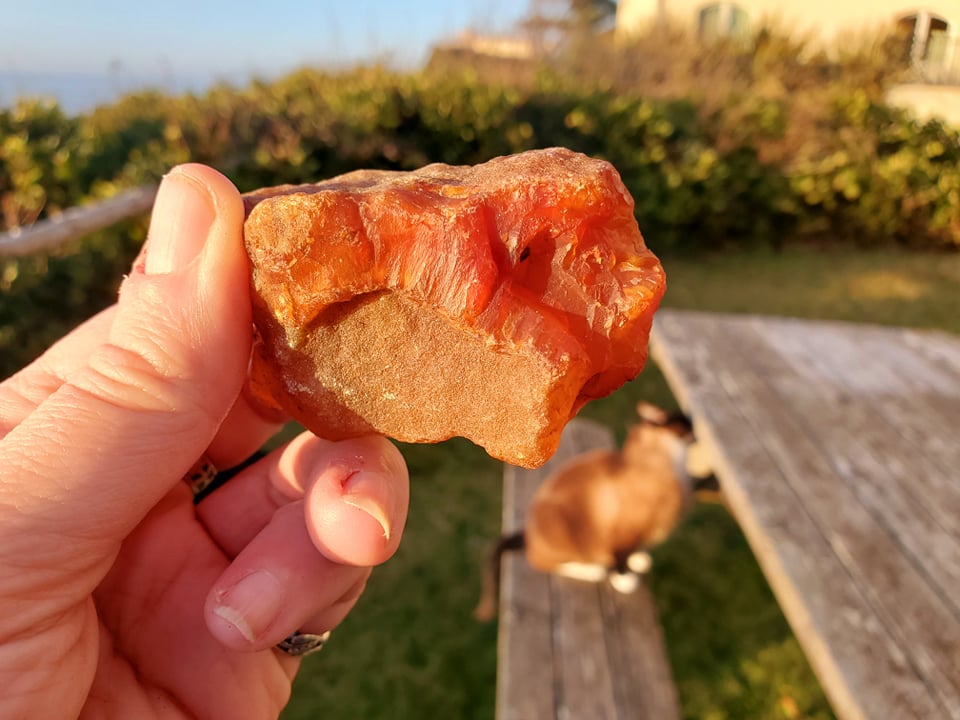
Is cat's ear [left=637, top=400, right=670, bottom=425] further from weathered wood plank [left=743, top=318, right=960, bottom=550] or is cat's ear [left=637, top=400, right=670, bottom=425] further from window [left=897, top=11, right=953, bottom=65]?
window [left=897, top=11, right=953, bottom=65]

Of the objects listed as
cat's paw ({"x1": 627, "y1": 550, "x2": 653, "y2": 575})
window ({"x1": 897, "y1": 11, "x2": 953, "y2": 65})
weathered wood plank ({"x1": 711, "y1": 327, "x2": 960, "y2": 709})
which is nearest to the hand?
weathered wood plank ({"x1": 711, "y1": 327, "x2": 960, "y2": 709})

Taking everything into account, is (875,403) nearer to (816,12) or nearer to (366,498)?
(366,498)

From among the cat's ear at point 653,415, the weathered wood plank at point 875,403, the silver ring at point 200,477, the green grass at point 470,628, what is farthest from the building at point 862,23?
the silver ring at point 200,477

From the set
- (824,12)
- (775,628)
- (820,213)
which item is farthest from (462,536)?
(824,12)

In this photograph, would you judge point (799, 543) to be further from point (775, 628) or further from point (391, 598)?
point (391, 598)

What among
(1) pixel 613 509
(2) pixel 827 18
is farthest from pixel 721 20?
(1) pixel 613 509

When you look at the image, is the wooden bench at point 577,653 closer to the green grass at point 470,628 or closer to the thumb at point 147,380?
the green grass at point 470,628
